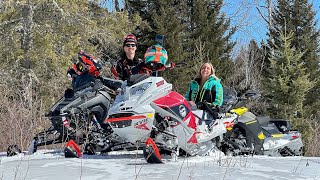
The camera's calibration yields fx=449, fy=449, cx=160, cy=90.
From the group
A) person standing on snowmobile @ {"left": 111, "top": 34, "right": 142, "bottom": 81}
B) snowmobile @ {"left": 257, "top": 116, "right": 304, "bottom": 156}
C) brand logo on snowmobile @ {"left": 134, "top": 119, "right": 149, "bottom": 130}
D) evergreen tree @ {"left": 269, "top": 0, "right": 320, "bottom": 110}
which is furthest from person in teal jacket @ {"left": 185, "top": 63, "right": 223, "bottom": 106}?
evergreen tree @ {"left": 269, "top": 0, "right": 320, "bottom": 110}

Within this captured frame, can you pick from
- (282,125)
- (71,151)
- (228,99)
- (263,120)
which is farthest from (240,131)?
(71,151)

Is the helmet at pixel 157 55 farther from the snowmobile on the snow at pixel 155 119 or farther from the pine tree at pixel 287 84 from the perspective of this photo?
the pine tree at pixel 287 84

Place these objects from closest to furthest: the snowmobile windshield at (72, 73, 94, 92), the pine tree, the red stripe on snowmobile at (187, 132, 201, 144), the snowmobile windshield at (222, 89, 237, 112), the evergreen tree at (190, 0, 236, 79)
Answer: the red stripe on snowmobile at (187, 132, 201, 144)
the snowmobile windshield at (72, 73, 94, 92)
the snowmobile windshield at (222, 89, 237, 112)
the pine tree
the evergreen tree at (190, 0, 236, 79)

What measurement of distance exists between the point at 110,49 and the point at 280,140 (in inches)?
460

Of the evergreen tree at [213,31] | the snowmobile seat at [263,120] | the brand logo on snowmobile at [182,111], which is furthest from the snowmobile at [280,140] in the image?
the evergreen tree at [213,31]

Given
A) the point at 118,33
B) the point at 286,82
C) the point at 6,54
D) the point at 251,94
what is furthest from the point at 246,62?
the point at 251,94

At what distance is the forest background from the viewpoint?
505 inches

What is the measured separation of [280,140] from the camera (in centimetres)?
762

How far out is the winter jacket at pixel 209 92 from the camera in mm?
6762

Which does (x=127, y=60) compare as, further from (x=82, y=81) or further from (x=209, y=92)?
(x=209, y=92)

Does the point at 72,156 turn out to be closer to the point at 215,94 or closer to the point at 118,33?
the point at 215,94

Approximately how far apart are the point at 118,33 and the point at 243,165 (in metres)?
11.7

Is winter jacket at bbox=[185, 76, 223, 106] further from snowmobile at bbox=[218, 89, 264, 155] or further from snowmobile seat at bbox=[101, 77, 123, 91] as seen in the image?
snowmobile seat at bbox=[101, 77, 123, 91]

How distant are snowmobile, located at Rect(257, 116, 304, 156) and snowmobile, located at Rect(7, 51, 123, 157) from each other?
9.34ft
